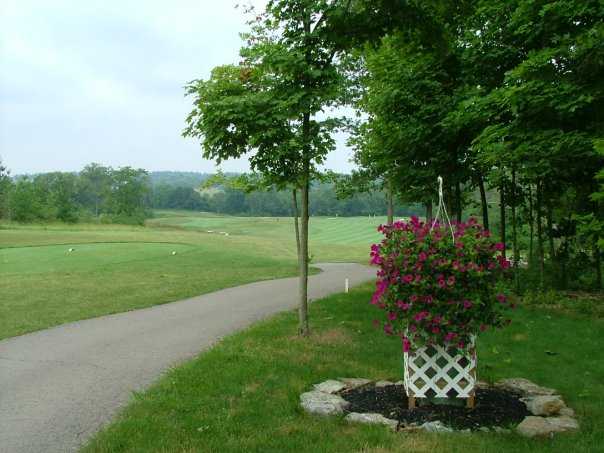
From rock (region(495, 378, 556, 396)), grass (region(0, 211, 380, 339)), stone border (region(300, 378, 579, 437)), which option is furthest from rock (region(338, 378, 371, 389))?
grass (region(0, 211, 380, 339))

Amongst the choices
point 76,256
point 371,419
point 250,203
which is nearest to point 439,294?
point 371,419

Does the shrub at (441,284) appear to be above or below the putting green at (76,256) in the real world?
above

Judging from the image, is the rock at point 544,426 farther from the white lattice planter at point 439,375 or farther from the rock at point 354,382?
the rock at point 354,382

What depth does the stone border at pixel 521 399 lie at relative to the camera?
5.42 m

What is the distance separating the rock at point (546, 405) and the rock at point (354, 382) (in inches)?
74.9

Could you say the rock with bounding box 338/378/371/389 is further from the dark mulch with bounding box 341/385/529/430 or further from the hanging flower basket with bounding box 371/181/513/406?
the hanging flower basket with bounding box 371/181/513/406

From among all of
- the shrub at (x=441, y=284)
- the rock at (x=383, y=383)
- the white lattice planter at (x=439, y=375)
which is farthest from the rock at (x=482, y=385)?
the shrub at (x=441, y=284)

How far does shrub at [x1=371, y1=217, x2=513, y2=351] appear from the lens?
18.6 ft

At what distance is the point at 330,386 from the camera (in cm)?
674

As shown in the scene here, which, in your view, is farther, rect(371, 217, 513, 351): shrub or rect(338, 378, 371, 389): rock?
rect(338, 378, 371, 389): rock

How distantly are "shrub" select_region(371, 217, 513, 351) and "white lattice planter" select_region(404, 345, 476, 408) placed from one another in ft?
0.61

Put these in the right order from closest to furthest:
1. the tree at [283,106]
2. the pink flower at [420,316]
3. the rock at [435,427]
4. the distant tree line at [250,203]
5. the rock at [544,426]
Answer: the rock at [544,426], the rock at [435,427], the pink flower at [420,316], the tree at [283,106], the distant tree line at [250,203]

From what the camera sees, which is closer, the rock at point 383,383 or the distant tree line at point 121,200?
the rock at point 383,383

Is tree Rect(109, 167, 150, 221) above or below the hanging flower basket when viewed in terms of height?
above
